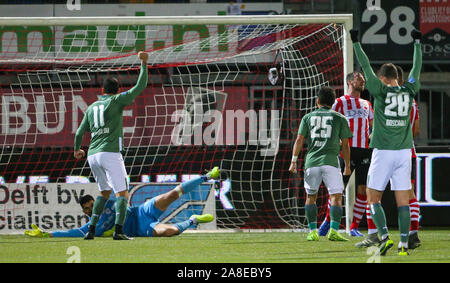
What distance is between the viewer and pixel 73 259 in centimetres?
675

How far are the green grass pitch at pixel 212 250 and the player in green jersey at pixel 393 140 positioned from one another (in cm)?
36

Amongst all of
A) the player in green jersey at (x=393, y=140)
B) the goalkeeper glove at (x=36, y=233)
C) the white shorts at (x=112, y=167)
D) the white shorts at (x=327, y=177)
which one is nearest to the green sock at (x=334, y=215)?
the white shorts at (x=327, y=177)

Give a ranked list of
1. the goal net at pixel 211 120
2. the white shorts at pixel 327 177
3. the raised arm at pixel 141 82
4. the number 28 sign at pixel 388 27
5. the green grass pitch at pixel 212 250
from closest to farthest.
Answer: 1. the green grass pitch at pixel 212 250
2. the raised arm at pixel 141 82
3. the white shorts at pixel 327 177
4. the goal net at pixel 211 120
5. the number 28 sign at pixel 388 27

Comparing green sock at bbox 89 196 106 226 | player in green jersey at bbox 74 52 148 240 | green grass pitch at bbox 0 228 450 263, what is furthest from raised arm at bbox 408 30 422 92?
green sock at bbox 89 196 106 226

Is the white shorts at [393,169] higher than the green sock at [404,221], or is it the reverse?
the white shorts at [393,169]

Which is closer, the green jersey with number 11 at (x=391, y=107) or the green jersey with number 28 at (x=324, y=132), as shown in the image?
the green jersey with number 11 at (x=391, y=107)

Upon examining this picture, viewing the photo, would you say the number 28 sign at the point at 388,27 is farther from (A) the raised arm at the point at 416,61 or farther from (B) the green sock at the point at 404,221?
(B) the green sock at the point at 404,221

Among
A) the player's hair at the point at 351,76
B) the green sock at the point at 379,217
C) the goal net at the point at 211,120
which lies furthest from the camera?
the goal net at the point at 211,120

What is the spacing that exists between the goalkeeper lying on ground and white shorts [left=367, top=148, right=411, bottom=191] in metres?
2.63

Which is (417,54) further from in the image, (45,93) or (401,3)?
(45,93)

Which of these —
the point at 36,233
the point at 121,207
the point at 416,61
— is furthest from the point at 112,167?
the point at 416,61

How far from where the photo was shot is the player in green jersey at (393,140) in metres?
6.86

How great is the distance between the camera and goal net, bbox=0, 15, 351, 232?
10859mm

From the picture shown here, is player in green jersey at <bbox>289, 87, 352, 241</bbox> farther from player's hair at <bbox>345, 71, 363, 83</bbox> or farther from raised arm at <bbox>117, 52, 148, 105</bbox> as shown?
raised arm at <bbox>117, 52, 148, 105</bbox>
